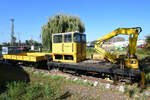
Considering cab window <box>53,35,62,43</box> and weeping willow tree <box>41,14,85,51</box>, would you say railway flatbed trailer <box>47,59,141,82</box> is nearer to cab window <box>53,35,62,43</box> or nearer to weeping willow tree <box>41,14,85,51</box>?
cab window <box>53,35,62,43</box>

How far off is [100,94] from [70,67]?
9.87 feet

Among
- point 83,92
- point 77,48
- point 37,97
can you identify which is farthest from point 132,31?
point 37,97

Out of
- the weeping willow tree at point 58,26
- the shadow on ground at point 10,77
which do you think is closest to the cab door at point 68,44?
the shadow on ground at point 10,77

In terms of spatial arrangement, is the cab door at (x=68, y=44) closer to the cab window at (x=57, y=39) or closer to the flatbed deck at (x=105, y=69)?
the cab window at (x=57, y=39)

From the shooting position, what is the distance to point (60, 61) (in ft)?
27.4

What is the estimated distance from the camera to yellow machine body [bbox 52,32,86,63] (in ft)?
25.2

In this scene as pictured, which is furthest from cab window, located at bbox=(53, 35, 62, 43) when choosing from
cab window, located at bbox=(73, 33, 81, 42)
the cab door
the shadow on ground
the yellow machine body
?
the shadow on ground

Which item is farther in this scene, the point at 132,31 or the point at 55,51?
the point at 55,51

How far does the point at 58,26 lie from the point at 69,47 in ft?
34.8

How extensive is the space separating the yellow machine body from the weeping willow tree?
940cm

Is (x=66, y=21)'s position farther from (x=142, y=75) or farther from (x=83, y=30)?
(x=142, y=75)

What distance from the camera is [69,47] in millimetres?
7824

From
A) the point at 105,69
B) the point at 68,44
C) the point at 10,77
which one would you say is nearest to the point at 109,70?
the point at 105,69

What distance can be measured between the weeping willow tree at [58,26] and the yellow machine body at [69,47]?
9397 millimetres
